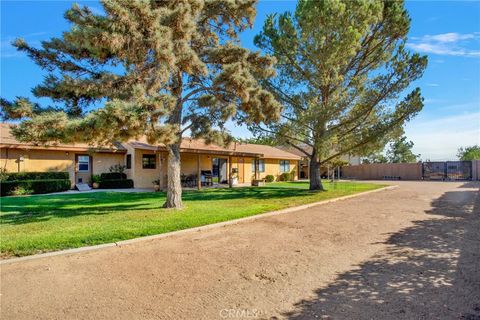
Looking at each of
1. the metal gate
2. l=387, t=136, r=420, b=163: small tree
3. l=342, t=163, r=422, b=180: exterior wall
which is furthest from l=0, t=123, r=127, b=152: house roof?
l=387, t=136, r=420, b=163: small tree

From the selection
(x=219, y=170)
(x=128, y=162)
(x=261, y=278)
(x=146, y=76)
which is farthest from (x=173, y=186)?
(x=219, y=170)

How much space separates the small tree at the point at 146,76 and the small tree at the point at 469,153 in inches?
1849

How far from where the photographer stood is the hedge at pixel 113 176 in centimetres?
1902

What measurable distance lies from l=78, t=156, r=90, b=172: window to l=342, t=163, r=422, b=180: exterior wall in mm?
29491

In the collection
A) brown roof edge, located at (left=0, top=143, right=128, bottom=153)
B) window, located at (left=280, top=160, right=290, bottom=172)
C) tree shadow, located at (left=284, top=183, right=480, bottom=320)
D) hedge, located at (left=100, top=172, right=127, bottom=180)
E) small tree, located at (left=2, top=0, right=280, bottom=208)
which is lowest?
tree shadow, located at (left=284, top=183, right=480, bottom=320)

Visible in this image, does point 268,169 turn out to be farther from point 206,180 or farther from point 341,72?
point 341,72

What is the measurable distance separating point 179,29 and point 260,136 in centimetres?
910

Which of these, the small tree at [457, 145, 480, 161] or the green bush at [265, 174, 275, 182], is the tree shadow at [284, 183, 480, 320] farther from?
the small tree at [457, 145, 480, 161]

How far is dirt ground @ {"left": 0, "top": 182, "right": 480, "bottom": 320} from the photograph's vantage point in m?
3.41

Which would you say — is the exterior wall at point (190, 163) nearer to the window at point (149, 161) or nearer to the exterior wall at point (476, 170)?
the window at point (149, 161)

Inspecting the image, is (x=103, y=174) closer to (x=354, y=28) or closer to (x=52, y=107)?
(x=52, y=107)

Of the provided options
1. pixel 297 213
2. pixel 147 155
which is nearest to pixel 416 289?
pixel 297 213

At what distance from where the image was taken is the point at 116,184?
18.9 metres

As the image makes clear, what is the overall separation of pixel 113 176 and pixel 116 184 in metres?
0.76
